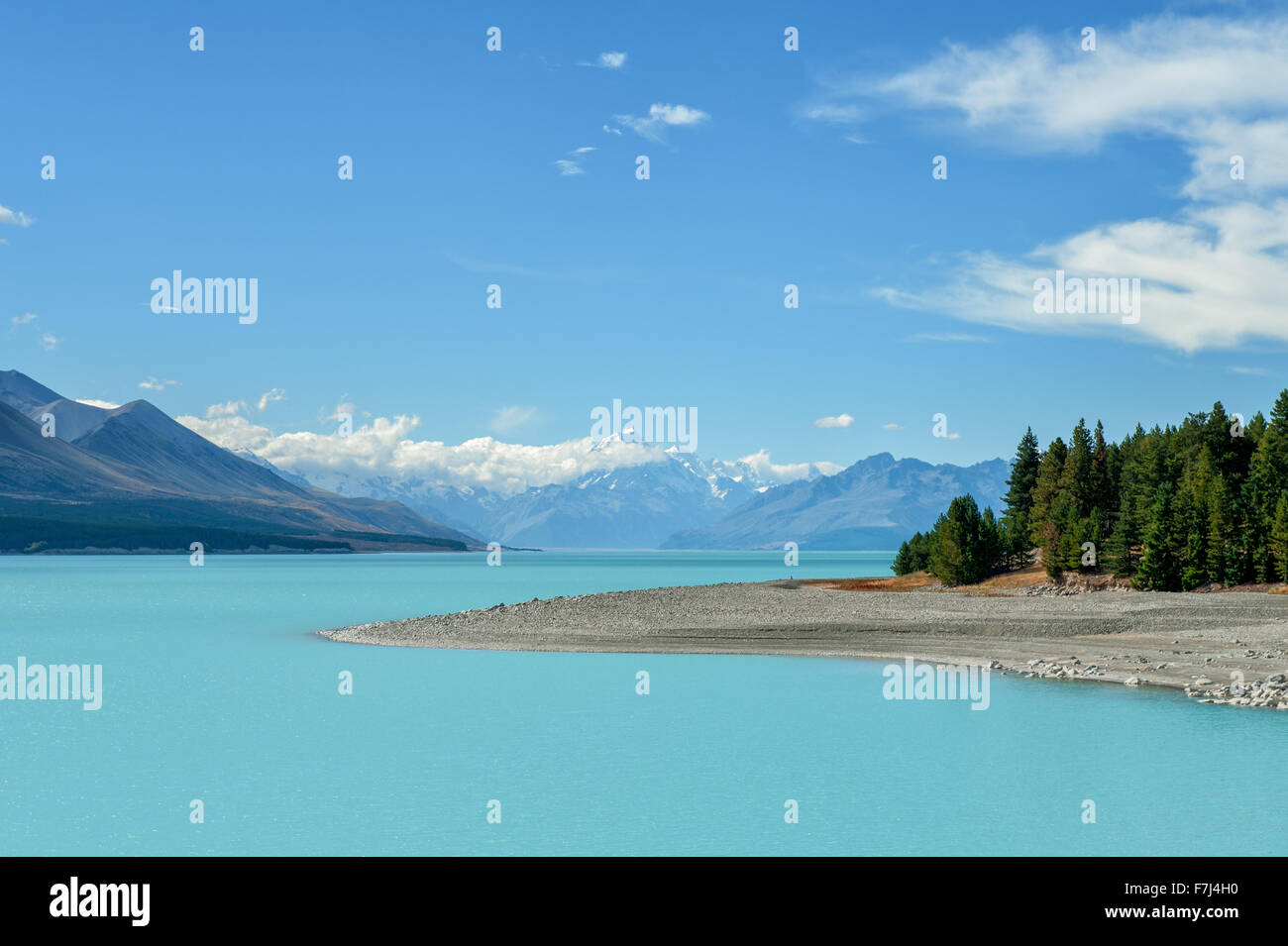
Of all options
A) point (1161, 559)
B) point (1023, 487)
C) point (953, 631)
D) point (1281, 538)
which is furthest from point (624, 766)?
point (1023, 487)

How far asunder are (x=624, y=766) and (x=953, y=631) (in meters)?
35.7

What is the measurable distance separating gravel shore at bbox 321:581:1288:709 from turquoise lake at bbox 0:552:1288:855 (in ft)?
11.7

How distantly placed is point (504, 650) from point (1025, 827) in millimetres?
40111

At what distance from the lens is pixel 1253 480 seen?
91.1m

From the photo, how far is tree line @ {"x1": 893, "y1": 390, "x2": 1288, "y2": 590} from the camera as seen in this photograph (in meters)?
86.3

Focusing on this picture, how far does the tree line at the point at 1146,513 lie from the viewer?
283 ft

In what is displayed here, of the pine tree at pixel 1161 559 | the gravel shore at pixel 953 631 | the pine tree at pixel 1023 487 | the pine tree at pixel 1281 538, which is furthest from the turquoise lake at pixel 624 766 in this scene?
the pine tree at pixel 1023 487

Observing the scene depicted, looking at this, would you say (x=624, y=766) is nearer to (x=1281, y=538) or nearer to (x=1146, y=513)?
(x=1281, y=538)

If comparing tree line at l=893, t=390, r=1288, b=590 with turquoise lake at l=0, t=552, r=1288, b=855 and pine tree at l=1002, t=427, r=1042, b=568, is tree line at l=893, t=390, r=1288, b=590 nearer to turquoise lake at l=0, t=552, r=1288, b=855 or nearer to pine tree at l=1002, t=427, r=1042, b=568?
pine tree at l=1002, t=427, r=1042, b=568

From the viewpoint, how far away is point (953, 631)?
6181cm

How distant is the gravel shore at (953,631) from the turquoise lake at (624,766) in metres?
3.58

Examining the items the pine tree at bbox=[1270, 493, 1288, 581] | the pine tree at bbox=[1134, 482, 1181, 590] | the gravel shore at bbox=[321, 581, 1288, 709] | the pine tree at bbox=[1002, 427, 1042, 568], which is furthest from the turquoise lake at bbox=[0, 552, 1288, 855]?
the pine tree at bbox=[1002, 427, 1042, 568]

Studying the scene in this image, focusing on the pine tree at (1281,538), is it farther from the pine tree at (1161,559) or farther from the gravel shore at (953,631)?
Result: the pine tree at (1161,559)
